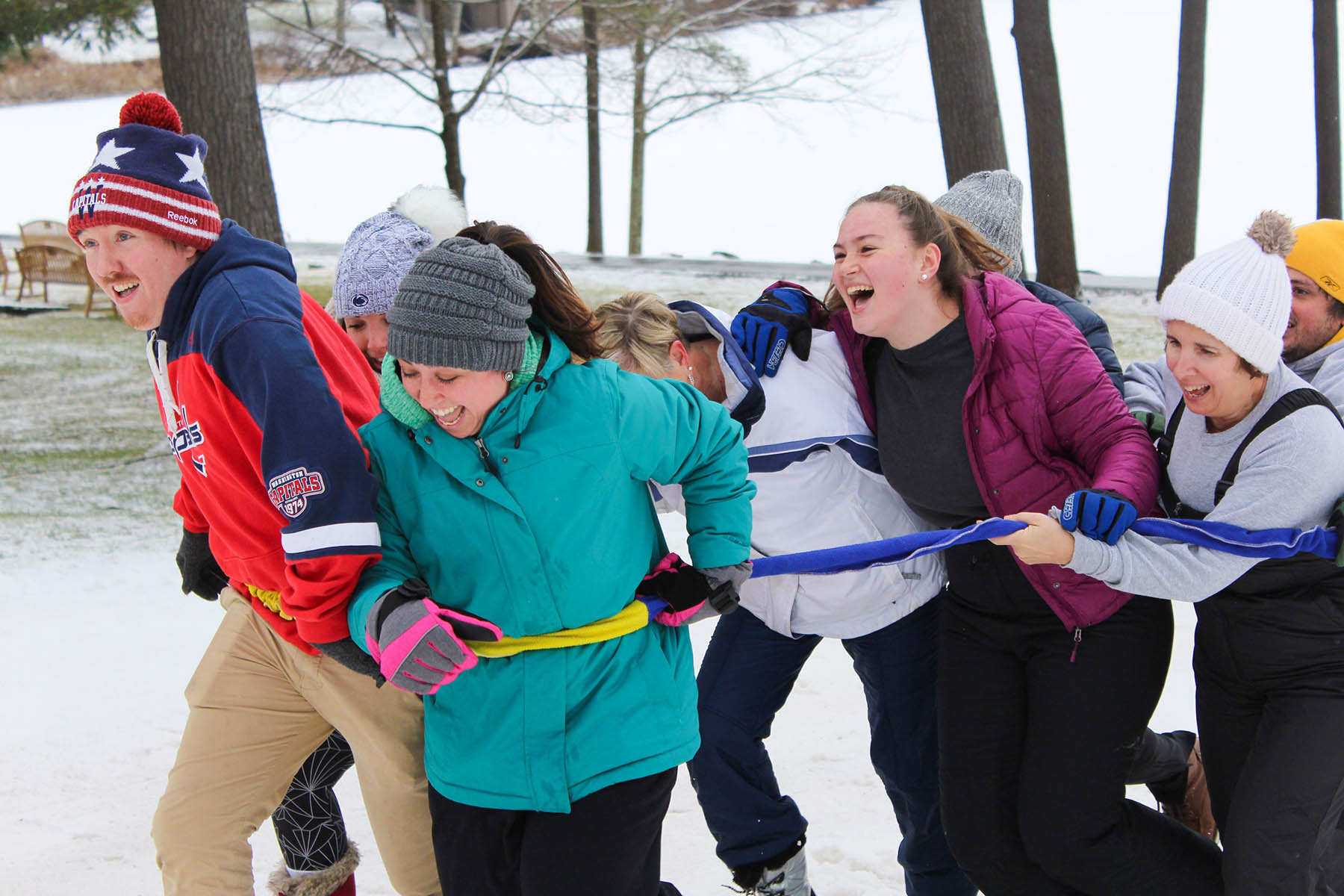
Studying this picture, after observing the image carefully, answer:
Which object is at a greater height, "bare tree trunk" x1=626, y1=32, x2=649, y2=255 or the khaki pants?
"bare tree trunk" x1=626, y1=32, x2=649, y2=255

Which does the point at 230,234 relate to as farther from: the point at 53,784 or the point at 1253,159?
the point at 1253,159

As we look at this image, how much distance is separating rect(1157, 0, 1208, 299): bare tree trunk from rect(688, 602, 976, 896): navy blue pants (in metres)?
8.81

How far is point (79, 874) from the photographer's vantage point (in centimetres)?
333

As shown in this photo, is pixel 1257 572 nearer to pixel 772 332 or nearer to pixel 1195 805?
pixel 1195 805

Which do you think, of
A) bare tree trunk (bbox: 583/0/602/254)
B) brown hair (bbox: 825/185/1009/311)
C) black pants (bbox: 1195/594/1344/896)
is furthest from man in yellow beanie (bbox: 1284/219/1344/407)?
bare tree trunk (bbox: 583/0/602/254)

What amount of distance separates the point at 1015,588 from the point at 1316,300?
1.00 meters

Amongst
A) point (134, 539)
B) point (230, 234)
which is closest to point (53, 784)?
point (230, 234)

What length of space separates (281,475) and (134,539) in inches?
191

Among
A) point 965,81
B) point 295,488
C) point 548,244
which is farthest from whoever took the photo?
point 548,244

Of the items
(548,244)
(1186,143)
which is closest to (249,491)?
(1186,143)

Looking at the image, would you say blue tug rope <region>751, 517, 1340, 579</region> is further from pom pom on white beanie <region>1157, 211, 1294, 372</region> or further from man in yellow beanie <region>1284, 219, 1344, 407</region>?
man in yellow beanie <region>1284, 219, 1344, 407</region>

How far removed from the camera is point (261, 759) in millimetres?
2576

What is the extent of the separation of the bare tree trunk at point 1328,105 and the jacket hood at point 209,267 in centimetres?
1225

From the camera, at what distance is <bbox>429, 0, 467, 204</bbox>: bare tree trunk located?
47.8 feet
